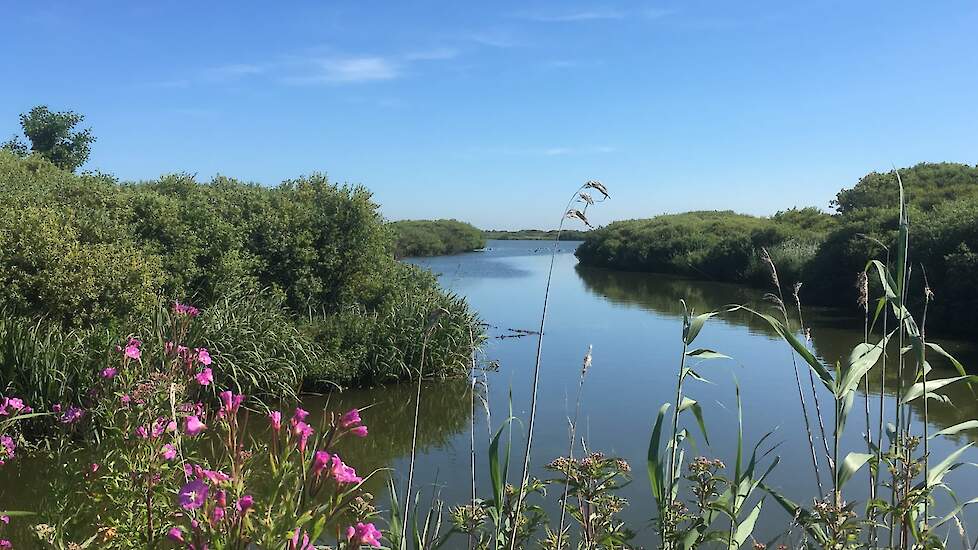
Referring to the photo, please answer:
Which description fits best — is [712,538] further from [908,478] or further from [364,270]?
[364,270]

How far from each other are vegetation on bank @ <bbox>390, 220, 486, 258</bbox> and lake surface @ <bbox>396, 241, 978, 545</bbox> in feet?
77.6

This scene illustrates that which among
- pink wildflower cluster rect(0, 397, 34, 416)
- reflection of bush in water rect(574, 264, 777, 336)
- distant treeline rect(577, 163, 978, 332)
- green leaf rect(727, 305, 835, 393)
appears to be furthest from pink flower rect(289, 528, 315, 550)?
reflection of bush in water rect(574, 264, 777, 336)

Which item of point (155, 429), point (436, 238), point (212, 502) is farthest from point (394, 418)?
point (436, 238)

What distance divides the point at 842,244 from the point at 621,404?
37.0 feet

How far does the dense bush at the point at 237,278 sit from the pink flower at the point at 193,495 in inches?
172

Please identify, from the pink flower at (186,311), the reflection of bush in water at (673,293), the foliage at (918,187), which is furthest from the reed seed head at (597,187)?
the foliage at (918,187)

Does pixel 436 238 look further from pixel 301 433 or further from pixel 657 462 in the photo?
pixel 301 433

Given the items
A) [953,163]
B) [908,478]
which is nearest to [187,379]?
[908,478]

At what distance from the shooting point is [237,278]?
295 inches

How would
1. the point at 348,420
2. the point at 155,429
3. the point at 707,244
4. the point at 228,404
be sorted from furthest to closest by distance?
the point at 707,244 → the point at 155,429 → the point at 228,404 → the point at 348,420

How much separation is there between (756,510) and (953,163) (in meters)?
26.6

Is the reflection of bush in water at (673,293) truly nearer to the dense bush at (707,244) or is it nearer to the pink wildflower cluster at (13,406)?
the dense bush at (707,244)

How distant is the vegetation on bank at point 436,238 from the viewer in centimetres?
3838

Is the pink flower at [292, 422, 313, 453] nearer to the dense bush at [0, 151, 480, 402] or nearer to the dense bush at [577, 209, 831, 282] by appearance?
the dense bush at [0, 151, 480, 402]
